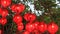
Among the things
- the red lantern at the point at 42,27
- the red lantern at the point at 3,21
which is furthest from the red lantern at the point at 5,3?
the red lantern at the point at 42,27

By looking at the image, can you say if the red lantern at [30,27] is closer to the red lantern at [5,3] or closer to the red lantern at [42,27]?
the red lantern at [42,27]

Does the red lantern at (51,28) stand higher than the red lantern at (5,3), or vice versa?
the red lantern at (5,3)

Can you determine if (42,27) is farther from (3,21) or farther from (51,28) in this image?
(3,21)

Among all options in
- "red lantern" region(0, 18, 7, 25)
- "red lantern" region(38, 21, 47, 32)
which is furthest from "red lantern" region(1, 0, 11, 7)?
"red lantern" region(38, 21, 47, 32)

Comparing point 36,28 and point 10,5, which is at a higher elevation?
point 10,5

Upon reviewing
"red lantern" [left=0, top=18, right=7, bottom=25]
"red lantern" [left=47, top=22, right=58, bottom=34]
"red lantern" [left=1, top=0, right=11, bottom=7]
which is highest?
"red lantern" [left=1, top=0, right=11, bottom=7]

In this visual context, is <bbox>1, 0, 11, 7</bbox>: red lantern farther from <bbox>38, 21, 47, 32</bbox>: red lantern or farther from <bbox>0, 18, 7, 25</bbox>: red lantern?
<bbox>38, 21, 47, 32</bbox>: red lantern

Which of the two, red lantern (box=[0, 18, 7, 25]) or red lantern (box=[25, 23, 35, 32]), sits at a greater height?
red lantern (box=[0, 18, 7, 25])

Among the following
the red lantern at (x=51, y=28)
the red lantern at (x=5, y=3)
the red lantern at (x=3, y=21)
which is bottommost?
the red lantern at (x=51, y=28)

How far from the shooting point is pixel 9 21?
987 mm

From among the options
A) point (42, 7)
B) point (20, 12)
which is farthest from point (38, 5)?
point (20, 12)

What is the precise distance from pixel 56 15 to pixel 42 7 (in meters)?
0.10

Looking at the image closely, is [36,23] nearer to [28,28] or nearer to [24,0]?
[28,28]

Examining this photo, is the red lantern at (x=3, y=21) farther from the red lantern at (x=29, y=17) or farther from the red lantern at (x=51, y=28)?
the red lantern at (x=51, y=28)
